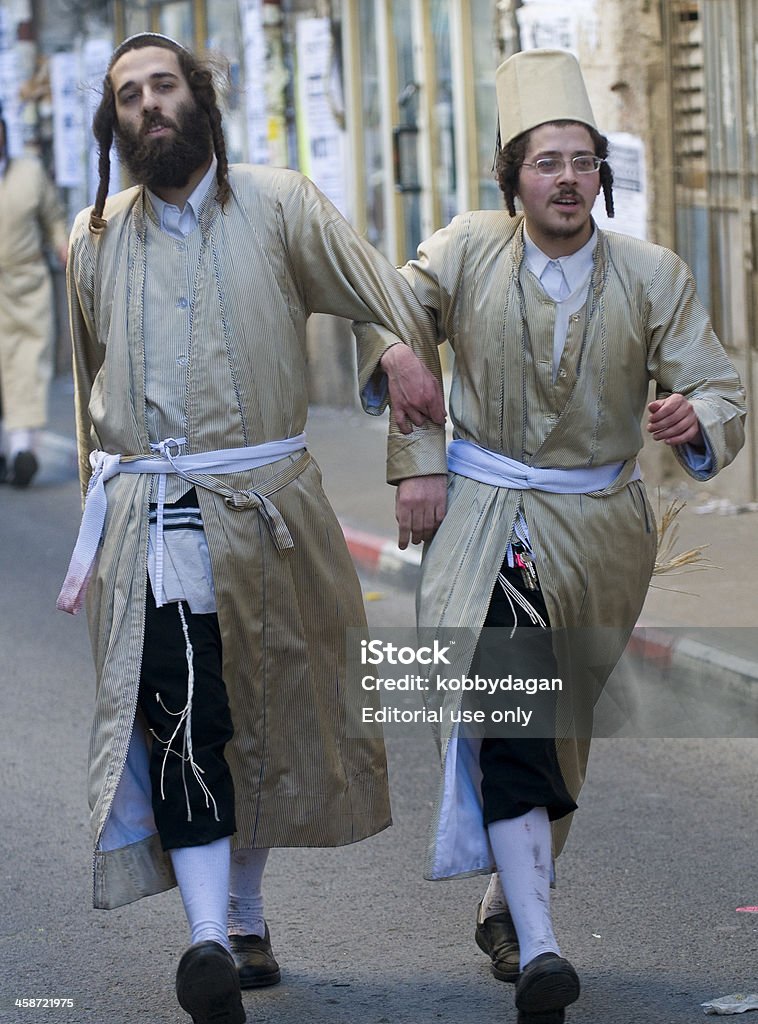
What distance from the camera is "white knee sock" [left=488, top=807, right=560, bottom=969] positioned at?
12.1 feet

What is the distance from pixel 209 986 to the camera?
354 cm

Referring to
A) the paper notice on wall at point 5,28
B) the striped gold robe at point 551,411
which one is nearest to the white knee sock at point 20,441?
the striped gold robe at point 551,411

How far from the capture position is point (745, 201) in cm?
915

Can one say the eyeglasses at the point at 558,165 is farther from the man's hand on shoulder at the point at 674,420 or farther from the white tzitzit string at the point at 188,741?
the white tzitzit string at the point at 188,741

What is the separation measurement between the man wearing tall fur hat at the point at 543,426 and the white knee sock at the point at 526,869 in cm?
1

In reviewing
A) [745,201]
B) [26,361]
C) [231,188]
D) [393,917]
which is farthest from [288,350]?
[26,361]

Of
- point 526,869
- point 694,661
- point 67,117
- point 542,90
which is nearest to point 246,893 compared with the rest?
point 526,869

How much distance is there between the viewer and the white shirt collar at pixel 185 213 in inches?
156

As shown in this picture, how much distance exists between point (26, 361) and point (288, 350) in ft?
25.3

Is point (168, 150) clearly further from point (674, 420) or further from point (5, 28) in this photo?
point (5, 28)

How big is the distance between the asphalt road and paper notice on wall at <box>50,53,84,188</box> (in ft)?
43.4

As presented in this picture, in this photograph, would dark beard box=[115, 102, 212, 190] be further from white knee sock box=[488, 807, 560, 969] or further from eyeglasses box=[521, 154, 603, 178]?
white knee sock box=[488, 807, 560, 969]

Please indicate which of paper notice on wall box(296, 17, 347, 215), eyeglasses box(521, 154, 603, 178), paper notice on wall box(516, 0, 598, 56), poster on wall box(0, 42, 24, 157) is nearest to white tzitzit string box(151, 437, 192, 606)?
eyeglasses box(521, 154, 603, 178)

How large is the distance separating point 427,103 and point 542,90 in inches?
356
